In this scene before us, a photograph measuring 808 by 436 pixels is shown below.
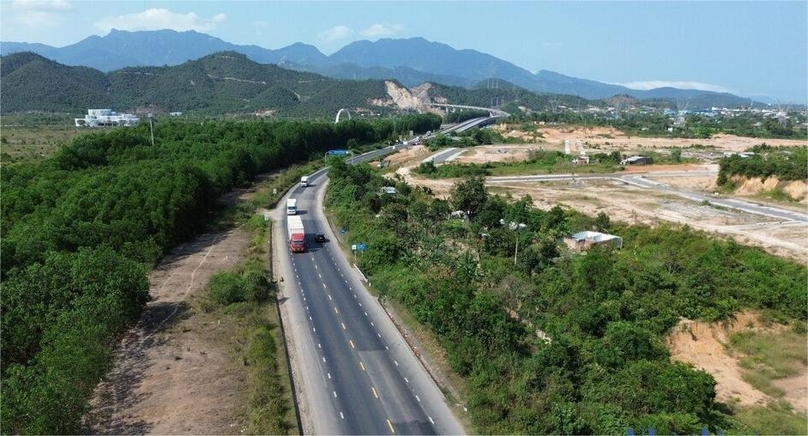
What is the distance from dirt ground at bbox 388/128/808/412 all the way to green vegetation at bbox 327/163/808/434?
5.09 ft

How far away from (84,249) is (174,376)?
11913 mm

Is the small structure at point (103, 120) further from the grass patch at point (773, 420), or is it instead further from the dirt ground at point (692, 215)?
the grass patch at point (773, 420)

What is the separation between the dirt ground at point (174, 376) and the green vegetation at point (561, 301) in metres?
10.6

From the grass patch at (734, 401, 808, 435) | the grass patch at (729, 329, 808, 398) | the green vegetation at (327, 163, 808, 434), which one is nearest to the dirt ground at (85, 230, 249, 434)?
the green vegetation at (327, 163, 808, 434)

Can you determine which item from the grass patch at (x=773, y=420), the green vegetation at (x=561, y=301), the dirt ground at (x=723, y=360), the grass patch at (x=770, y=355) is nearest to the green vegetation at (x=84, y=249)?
the green vegetation at (x=561, y=301)

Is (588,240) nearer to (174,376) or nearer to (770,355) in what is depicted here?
(770,355)

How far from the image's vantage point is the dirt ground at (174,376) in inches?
868

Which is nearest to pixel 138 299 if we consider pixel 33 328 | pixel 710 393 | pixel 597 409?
pixel 33 328

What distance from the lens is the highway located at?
22234 millimetres

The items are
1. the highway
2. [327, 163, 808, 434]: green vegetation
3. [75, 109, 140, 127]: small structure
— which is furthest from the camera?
[75, 109, 140, 127]: small structure

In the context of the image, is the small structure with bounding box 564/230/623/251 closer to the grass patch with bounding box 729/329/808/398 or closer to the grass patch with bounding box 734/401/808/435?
the grass patch with bounding box 729/329/808/398

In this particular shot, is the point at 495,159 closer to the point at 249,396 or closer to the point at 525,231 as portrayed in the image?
the point at 525,231

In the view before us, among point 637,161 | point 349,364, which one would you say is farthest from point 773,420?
point 637,161

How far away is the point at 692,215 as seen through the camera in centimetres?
5650
